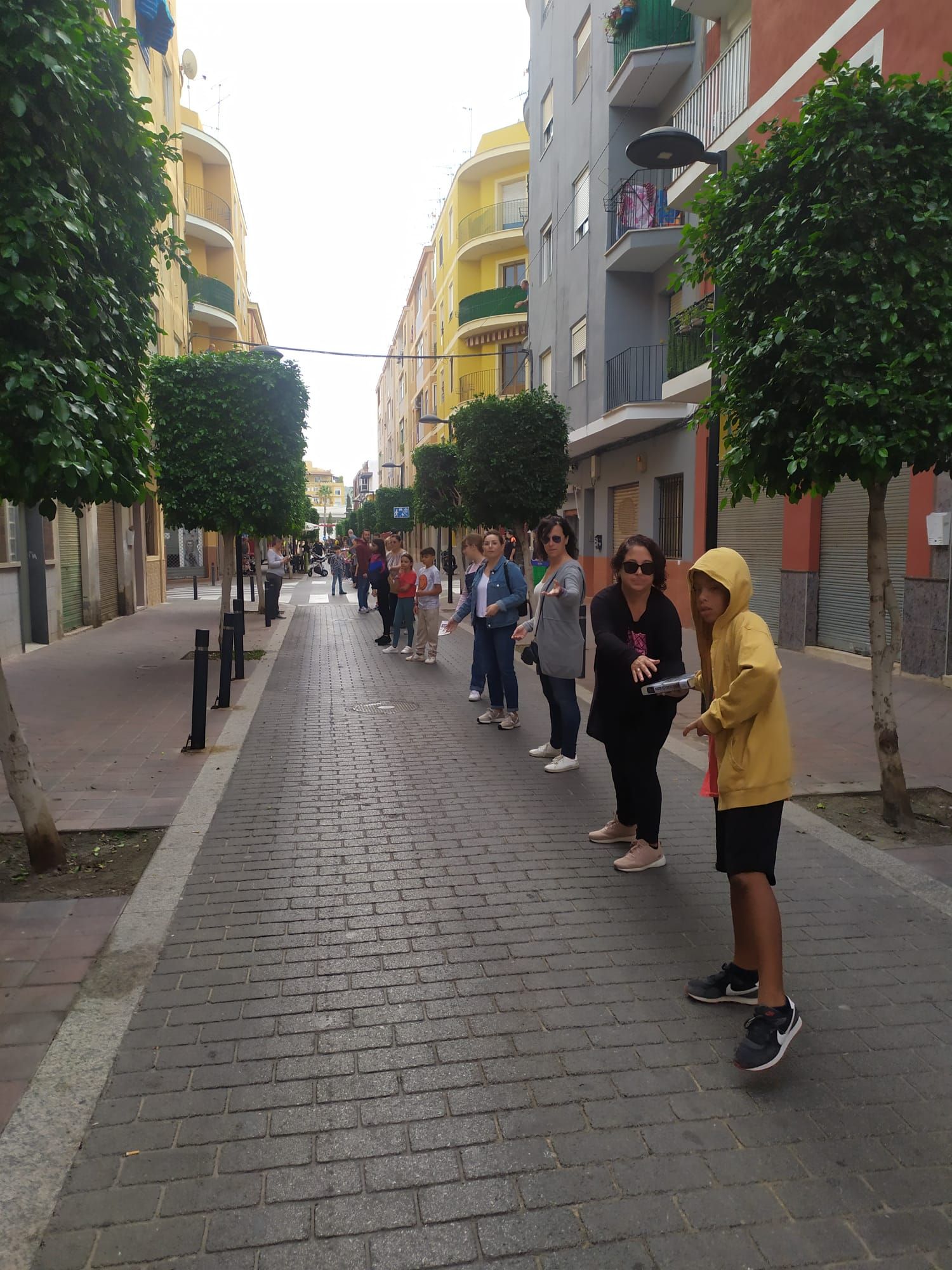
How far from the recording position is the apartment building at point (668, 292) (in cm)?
1121

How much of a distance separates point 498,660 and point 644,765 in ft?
13.3

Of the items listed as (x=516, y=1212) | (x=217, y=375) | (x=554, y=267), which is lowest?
(x=516, y=1212)

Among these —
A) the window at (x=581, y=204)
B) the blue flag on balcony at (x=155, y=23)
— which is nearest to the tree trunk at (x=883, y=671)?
the window at (x=581, y=204)

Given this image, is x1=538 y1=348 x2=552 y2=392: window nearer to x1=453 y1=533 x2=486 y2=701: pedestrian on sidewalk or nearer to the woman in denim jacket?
x1=453 y1=533 x2=486 y2=701: pedestrian on sidewalk

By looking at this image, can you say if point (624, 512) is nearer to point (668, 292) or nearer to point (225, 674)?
point (225, 674)

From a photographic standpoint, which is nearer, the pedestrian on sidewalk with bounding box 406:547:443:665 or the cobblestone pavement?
the cobblestone pavement

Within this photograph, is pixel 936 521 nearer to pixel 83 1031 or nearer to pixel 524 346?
pixel 83 1031

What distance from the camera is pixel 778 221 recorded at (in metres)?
5.38

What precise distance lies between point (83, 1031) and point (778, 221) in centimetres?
527

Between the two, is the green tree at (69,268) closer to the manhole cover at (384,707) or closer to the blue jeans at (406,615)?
the manhole cover at (384,707)

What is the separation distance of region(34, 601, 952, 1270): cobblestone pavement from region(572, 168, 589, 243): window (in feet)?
66.3

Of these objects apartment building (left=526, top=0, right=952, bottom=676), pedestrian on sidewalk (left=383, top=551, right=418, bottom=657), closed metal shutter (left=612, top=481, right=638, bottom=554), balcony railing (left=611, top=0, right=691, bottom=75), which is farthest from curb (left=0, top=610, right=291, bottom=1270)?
balcony railing (left=611, top=0, right=691, bottom=75)

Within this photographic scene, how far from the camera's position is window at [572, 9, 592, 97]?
21.9m

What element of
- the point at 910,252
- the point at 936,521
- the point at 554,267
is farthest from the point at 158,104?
the point at 910,252
